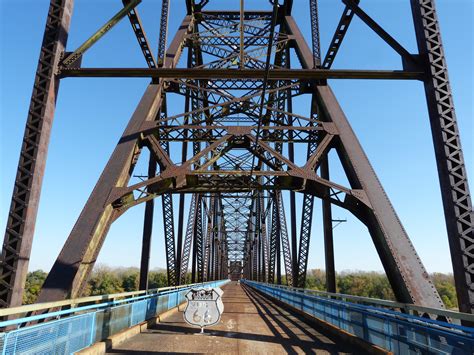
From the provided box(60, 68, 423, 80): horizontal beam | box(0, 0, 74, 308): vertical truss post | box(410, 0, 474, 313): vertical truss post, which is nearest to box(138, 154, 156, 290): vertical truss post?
box(60, 68, 423, 80): horizontal beam

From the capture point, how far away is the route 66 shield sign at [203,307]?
877cm

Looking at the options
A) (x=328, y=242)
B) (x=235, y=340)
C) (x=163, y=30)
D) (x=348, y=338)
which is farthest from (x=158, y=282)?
(x=348, y=338)

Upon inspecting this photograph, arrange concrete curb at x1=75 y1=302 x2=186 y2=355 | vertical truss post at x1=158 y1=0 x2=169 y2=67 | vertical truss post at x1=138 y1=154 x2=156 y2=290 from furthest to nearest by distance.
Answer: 1. vertical truss post at x1=138 y1=154 x2=156 y2=290
2. vertical truss post at x1=158 y1=0 x2=169 y2=67
3. concrete curb at x1=75 y1=302 x2=186 y2=355

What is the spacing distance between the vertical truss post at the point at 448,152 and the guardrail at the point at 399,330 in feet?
4.94

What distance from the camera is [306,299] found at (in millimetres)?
13547

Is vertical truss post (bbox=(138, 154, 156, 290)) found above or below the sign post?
above

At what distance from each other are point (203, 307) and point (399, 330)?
473 cm

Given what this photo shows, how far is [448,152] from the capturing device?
7.41m

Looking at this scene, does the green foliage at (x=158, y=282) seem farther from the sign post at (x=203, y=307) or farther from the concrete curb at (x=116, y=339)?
the sign post at (x=203, y=307)

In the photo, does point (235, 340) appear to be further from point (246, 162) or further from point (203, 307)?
point (246, 162)

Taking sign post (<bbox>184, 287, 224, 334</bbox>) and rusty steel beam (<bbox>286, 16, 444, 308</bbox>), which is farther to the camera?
sign post (<bbox>184, 287, 224, 334</bbox>)

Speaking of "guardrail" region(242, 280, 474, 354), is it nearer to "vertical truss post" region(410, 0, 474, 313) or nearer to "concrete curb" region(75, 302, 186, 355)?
"vertical truss post" region(410, 0, 474, 313)

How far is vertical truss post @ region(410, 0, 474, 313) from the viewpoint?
6590 mm

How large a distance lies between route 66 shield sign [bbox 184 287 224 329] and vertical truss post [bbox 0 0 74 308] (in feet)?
12.3
